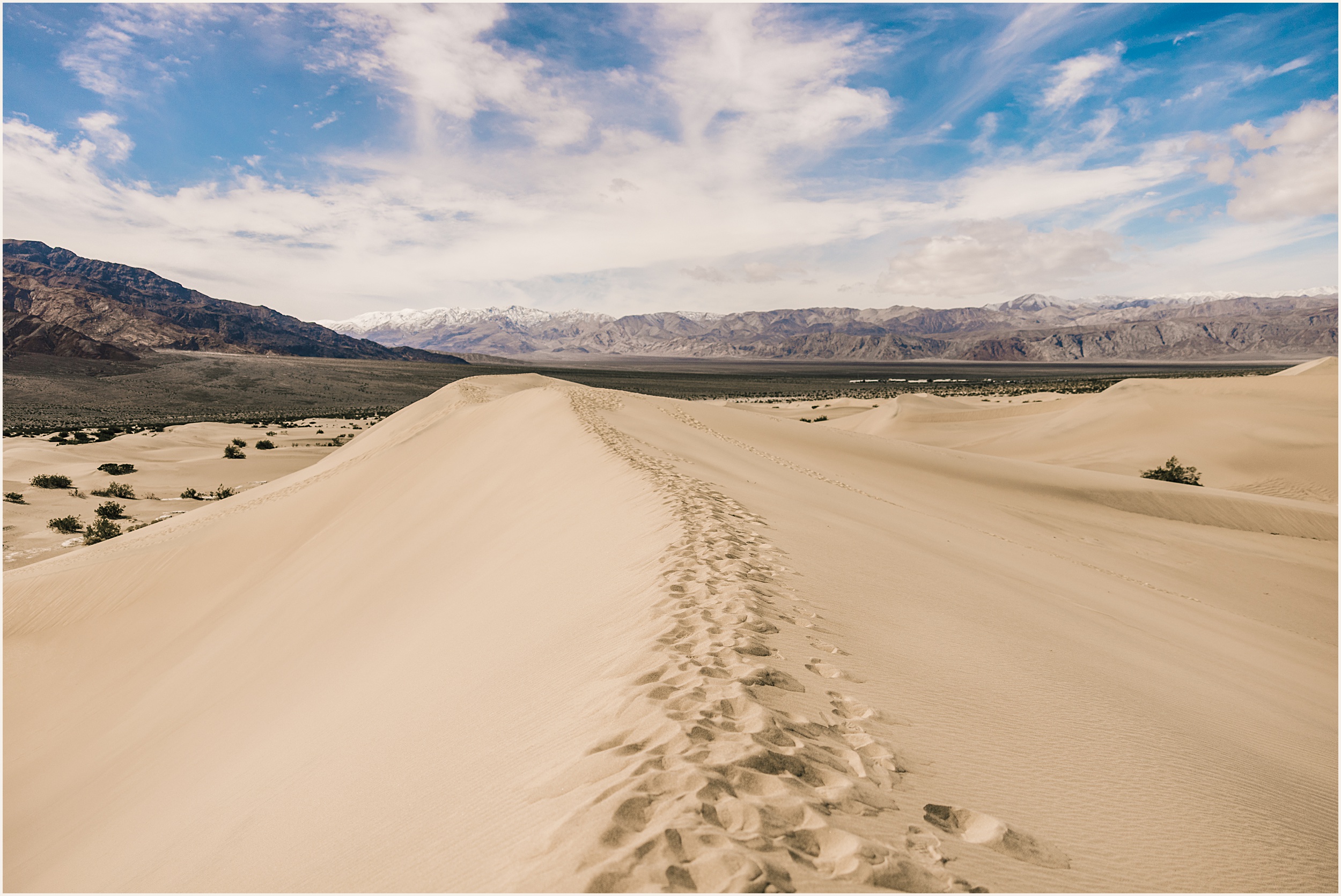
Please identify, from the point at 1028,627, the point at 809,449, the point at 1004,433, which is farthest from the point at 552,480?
the point at 1004,433

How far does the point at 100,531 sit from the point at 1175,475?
2985 cm

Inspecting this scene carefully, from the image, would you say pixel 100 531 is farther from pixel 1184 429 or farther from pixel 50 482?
pixel 1184 429

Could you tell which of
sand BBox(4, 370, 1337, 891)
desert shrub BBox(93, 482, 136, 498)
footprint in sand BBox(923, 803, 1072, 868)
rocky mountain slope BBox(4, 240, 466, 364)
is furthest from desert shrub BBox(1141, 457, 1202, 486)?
rocky mountain slope BBox(4, 240, 466, 364)

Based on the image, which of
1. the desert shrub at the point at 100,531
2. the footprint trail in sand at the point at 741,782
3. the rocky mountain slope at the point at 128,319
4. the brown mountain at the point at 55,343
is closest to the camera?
the footprint trail in sand at the point at 741,782

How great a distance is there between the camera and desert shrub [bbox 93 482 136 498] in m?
19.2

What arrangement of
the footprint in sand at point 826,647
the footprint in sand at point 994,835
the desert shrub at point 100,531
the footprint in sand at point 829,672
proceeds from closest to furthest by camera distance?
the footprint in sand at point 994,835 → the footprint in sand at point 829,672 → the footprint in sand at point 826,647 → the desert shrub at point 100,531

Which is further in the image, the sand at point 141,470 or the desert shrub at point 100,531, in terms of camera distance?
the sand at point 141,470

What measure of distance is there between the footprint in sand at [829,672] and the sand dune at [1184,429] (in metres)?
23.5

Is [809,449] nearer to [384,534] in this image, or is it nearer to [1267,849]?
[384,534]

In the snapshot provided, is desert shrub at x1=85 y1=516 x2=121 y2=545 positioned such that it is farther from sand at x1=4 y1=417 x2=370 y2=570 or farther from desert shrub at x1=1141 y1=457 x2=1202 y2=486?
desert shrub at x1=1141 y1=457 x2=1202 y2=486

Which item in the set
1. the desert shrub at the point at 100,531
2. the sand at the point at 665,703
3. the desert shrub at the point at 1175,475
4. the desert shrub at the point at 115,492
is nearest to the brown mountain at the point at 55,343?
the desert shrub at the point at 115,492

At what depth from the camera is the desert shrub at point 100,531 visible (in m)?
14.5

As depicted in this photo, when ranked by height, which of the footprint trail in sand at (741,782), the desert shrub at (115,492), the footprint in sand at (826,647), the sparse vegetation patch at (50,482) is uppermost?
the footprint trail in sand at (741,782)

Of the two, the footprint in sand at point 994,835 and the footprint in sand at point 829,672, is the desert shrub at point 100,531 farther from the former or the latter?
the footprint in sand at point 994,835
